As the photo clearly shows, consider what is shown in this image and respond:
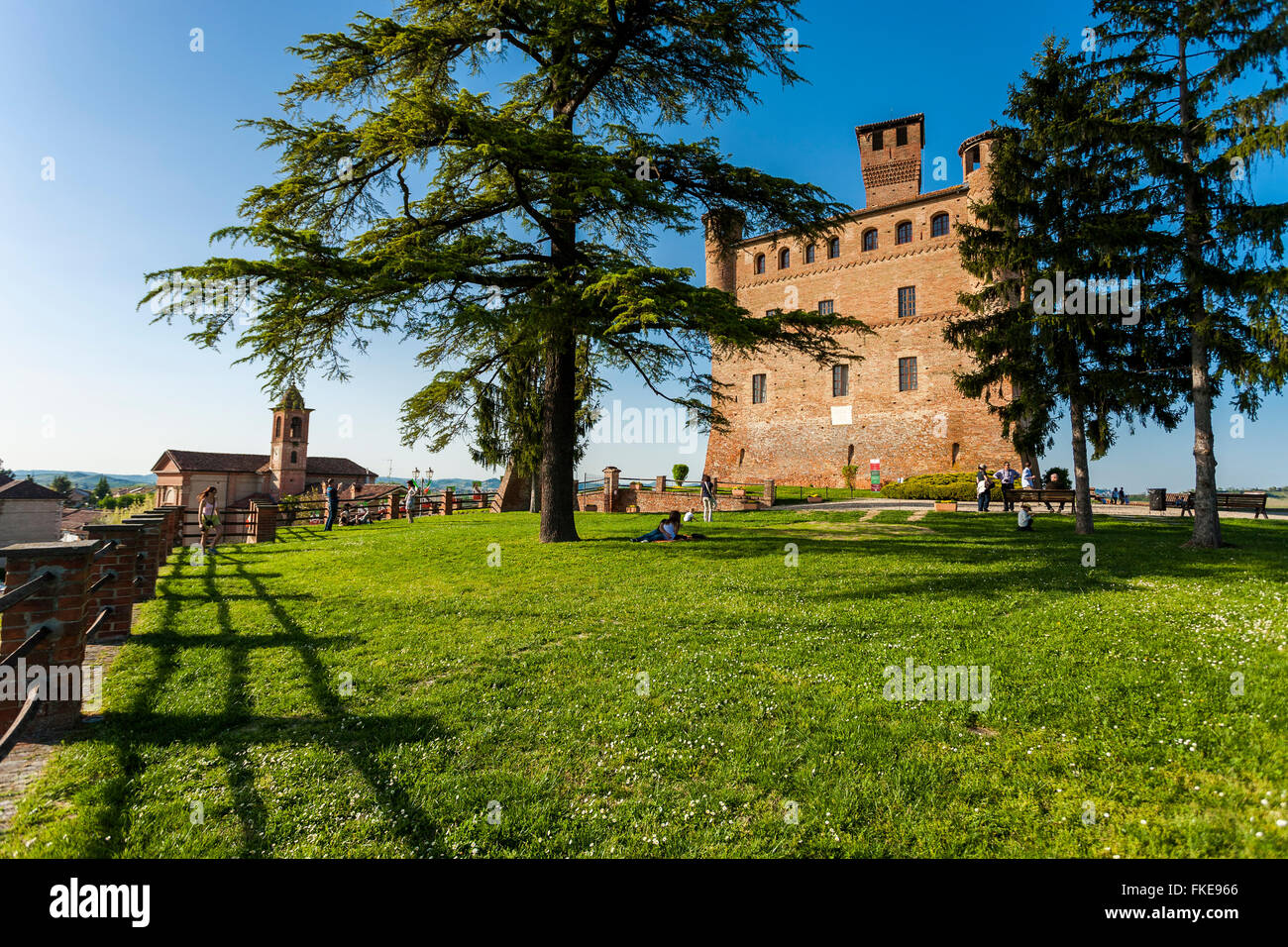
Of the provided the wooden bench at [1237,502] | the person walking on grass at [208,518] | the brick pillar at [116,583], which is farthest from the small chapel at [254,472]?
the wooden bench at [1237,502]

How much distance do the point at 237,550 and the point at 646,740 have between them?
1777 cm

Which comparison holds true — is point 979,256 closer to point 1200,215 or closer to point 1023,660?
point 1200,215

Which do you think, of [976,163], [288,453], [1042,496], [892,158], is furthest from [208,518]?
[288,453]

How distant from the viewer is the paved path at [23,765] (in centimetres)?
350

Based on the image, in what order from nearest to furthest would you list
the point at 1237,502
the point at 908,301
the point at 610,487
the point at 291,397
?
the point at 291,397
the point at 1237,502
the point at 610,487
the point at 908,301

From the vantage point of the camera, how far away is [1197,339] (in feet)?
40.9

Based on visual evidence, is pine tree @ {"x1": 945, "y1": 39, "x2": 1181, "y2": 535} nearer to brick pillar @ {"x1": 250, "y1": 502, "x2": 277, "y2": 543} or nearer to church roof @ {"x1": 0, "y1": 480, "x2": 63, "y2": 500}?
brick pillar @ {"x1": 250, "y1": 502, "x2": 277, "y2": 543}

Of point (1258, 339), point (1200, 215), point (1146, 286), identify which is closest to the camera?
point (1258, 339)

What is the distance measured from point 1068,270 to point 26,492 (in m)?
81.8

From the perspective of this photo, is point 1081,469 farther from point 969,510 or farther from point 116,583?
point 116,583

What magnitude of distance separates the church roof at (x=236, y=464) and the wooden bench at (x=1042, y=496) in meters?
83.5

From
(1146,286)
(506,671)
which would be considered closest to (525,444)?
(506,671)

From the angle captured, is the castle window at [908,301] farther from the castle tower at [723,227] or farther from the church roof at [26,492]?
the church roof at [26,492]

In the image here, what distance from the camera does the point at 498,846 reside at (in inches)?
119
